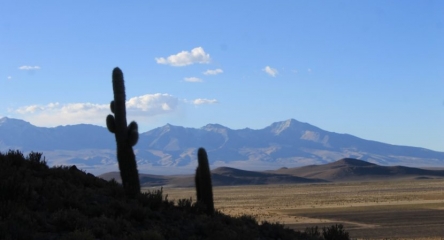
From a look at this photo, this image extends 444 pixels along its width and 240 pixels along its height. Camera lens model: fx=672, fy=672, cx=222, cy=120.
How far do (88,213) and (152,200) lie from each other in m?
2.57

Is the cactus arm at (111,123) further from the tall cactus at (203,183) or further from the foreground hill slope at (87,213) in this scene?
the tall cactus at (203,183)

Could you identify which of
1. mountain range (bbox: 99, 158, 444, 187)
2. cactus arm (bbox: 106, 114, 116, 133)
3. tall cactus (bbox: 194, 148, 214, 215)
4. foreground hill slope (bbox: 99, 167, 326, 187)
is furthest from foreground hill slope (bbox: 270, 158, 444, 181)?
cactus arm (bbox: 106, 114, 116, 133)

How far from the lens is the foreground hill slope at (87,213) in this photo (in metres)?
12.5

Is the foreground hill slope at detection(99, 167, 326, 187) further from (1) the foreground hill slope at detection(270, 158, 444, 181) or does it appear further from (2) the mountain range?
(1) the foreground hill slope at detection(270, 158, 444, 181)

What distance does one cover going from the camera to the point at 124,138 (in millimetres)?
18281

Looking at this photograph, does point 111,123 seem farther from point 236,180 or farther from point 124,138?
point 236,180

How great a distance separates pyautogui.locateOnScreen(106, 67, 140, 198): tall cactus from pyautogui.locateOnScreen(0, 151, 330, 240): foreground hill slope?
507 mm

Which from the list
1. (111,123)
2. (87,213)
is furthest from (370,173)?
(87,213)

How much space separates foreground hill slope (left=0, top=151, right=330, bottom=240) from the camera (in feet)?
41.1

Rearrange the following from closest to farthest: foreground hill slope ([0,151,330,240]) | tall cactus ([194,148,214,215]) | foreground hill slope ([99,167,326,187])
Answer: foreground hill slope ([0,151,330,240]) < tall cactus ([194,148,214,215]) < foreground hill slope ([99,167,326,187])

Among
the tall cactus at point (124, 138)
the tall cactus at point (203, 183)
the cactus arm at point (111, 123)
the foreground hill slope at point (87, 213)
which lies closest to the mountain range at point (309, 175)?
the tall cactus at point (203, 183)

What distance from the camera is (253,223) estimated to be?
17906 millimetres

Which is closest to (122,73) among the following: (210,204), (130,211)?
(210,204)

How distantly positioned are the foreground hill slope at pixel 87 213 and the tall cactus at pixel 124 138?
507mm
